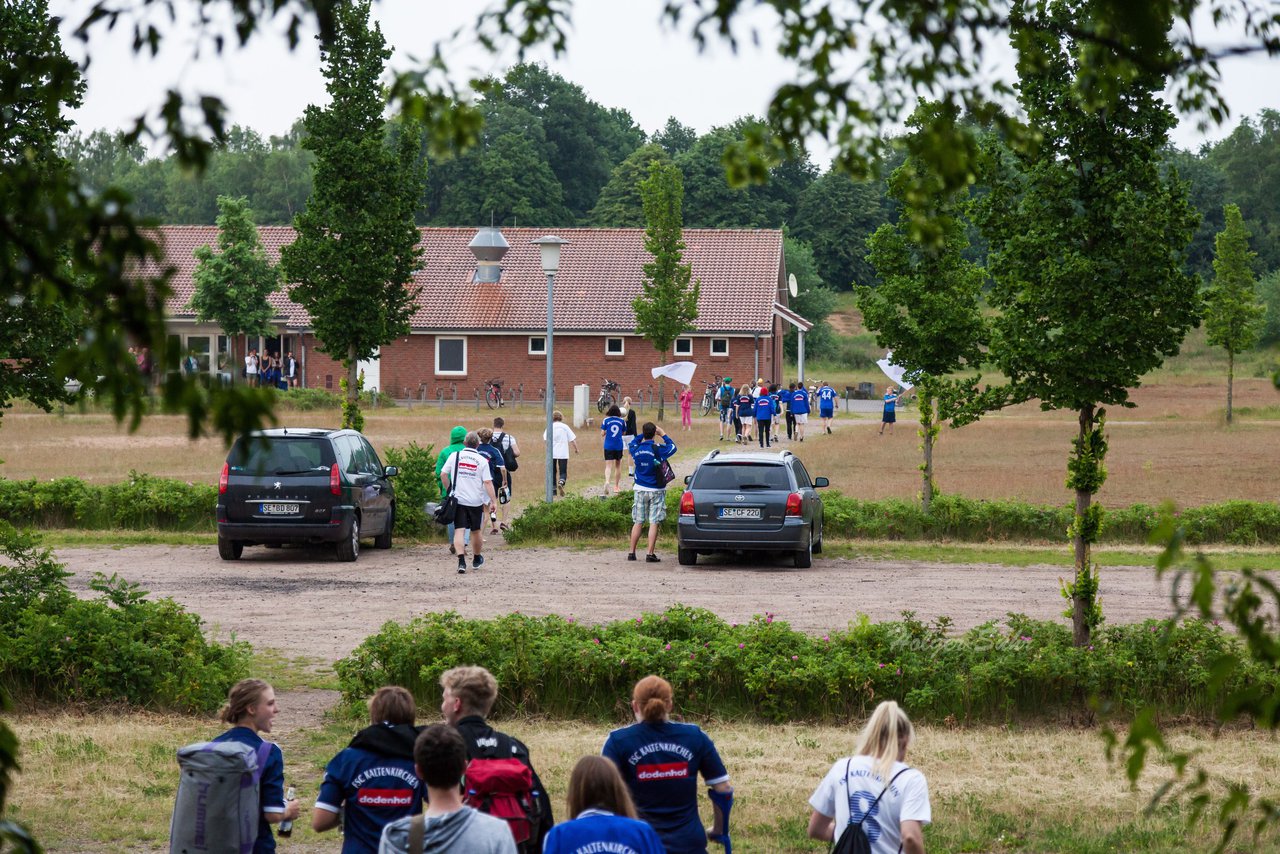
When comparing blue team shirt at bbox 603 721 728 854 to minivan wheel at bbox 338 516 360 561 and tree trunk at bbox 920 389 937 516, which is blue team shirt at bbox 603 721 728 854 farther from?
tree trunk at bbox 920 389 937 516

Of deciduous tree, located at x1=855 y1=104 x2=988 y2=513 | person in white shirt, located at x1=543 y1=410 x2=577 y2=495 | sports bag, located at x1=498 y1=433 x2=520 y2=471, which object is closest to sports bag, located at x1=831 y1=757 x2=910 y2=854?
deciduous tree, located at x1=855 y1=104 x2=988 y2=513

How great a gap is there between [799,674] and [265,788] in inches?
225

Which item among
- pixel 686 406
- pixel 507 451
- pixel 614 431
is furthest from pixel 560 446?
pixel 686 406

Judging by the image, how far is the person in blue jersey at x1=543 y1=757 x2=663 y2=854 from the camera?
484 cm

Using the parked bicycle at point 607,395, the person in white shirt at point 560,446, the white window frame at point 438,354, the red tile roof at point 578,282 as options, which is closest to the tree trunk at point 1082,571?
the person in white shirt at point 560,446

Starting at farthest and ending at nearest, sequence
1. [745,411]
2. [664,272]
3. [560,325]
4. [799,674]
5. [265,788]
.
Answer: [560,325] < [664,272] < [745,411] < [799,674] < [265,788]

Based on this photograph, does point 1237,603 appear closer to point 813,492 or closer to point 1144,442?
point 813,492

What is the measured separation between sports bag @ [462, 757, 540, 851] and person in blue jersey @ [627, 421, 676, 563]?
1409cm

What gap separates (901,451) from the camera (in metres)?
40.3

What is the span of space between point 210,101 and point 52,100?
992 mm

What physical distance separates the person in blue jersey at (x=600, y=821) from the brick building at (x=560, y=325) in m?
56.1

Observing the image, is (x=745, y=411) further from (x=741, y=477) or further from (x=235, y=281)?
(x=235, y=281)

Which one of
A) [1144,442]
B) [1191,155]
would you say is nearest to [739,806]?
[1144,442]

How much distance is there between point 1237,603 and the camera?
325 cm
